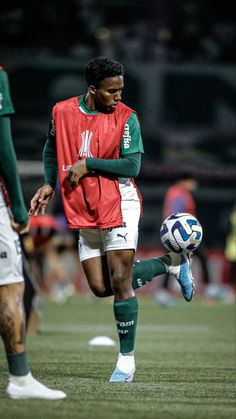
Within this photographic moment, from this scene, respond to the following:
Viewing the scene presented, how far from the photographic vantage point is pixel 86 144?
25.2ft

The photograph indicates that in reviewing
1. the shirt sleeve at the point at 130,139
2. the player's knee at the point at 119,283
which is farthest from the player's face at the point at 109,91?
the player's knee at the point at 119,283

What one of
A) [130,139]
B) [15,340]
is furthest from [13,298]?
[130,139]

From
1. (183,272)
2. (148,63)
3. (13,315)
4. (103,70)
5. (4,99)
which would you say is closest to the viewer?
(4,99)

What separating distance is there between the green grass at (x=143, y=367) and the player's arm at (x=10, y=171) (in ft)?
3.43

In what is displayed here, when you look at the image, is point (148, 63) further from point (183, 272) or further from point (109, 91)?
point (109, 91)

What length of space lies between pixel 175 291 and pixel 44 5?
9196mm

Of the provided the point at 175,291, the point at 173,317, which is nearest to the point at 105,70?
the point at 173,317

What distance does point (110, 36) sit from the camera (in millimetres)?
27406

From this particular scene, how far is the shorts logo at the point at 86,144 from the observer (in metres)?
7.66

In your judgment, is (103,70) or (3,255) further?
(103,70)

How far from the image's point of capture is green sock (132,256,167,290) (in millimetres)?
8469

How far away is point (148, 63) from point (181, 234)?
60.5 feet

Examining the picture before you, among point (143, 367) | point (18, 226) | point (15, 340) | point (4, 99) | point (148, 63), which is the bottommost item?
point (148, 63)

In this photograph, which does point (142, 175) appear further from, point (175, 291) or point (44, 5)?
point (44, 5)
